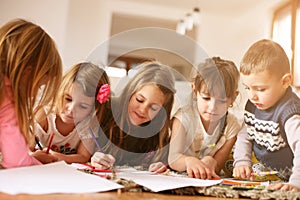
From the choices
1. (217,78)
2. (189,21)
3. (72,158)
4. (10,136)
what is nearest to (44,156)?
(72,158)

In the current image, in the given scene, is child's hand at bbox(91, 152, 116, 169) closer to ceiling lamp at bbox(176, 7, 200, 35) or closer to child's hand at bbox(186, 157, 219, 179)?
child's hand at bbox(186, 157, 219, 179)

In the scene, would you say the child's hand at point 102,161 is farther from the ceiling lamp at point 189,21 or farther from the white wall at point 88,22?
the ceiling lamp at point 189,21

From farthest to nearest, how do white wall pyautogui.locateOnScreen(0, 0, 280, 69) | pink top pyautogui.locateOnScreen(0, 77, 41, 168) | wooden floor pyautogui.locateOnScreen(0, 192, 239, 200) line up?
1. white wall pyautogui.locateOnScreen(0, 0, 280, 69)
2. pink top pyautogui.locateOnScreen(0, 77, 41, 168)
3. wooden floor pyautogui.locateOnScreen(0, 192, 239, 200)

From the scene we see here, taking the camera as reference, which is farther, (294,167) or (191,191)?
(294,167)

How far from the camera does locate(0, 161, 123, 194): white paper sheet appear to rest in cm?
48

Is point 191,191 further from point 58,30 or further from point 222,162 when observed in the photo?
point 58,30

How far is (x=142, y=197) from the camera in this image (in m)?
0.51

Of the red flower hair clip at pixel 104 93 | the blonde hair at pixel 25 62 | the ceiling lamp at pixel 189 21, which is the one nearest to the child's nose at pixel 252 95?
the red flower hair clip at pixel 104 93

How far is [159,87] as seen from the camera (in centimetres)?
83

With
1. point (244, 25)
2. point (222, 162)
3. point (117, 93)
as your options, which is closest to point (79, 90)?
point (117, 93)

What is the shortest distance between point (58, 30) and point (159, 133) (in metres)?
0.64

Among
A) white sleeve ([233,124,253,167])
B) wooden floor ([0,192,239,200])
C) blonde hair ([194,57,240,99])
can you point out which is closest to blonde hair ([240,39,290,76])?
blonde hair ([194,57,240,99])

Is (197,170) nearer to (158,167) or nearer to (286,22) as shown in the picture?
(158,167)

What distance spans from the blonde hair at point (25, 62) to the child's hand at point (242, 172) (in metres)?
0.48
